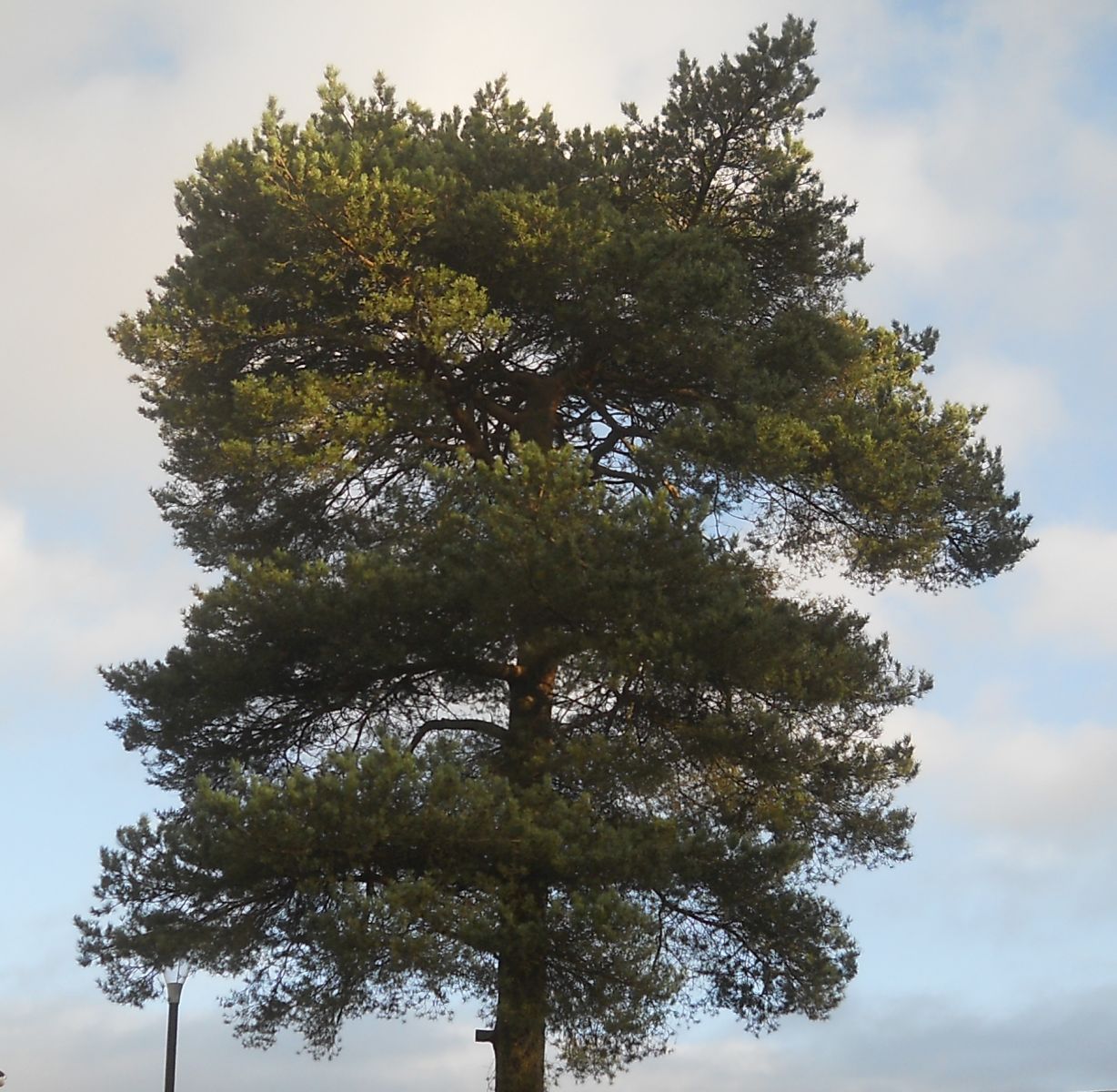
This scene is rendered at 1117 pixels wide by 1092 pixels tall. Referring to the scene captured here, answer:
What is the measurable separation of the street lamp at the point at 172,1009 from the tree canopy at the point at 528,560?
18.6 inches

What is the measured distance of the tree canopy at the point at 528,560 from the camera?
14039 mm

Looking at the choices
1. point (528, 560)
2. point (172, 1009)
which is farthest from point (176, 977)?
point (528, 560)

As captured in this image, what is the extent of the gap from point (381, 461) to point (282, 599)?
8.34 feet

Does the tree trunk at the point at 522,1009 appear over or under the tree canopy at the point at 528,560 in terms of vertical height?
under

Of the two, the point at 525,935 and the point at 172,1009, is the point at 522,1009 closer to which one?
the point at 525,935

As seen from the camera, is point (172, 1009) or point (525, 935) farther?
point (172, 1009)

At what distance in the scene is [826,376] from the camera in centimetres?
1736

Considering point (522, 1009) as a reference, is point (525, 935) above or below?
above

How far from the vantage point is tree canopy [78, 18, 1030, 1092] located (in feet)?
46.1

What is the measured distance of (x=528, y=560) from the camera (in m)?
14.1

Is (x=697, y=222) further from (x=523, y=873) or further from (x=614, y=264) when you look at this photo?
(x=523, y=873)

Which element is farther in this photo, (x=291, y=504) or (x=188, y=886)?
(x=291, y=504)

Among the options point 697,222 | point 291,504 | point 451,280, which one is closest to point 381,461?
point 291,504

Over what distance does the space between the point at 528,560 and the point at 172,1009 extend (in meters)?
7.76
